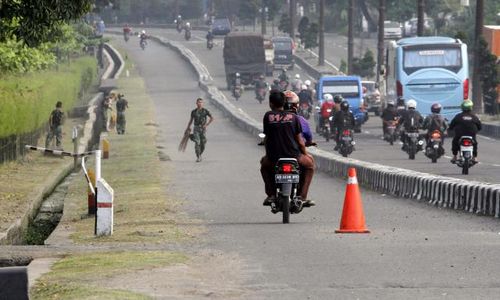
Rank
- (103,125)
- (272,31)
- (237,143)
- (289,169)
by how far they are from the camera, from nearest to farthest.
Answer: (289,169) < (237,143) < (103,125) < (272,31)

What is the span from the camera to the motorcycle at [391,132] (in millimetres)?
46469

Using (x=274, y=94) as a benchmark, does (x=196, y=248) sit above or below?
below

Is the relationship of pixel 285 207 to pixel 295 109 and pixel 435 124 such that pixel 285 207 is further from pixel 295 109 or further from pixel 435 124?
pixel 435 124

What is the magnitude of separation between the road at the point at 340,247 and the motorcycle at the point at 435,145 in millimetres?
6501

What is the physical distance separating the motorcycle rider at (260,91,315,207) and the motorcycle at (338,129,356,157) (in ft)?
69.0

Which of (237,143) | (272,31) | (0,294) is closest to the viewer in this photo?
(0,294)

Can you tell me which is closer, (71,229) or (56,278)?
(56,278)

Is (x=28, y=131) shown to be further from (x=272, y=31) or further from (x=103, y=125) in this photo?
(x=272, y=31)

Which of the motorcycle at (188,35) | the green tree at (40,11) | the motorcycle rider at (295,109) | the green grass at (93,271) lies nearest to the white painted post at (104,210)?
the motorcycle rider at (295,109)

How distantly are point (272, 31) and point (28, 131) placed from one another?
96684mm

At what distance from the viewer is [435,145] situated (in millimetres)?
36875

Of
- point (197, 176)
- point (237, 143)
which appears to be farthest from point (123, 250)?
point (237, 143)

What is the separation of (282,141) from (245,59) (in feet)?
228

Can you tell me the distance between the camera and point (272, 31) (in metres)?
139
